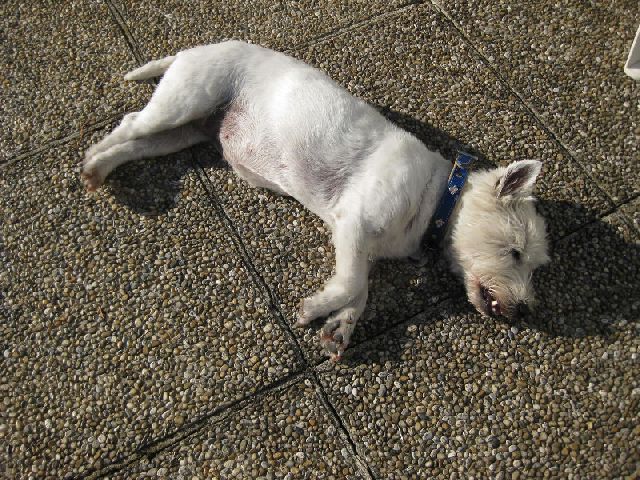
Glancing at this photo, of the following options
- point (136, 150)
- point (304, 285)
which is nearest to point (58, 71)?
point (136, 150)

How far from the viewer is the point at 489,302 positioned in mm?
4039

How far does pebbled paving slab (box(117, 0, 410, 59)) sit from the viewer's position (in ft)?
18.3

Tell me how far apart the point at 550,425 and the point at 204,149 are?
3286 mm

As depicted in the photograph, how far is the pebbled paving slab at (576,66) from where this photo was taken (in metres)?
4.86

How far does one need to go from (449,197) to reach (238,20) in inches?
116

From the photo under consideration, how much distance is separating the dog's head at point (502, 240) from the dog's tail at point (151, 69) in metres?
2.77

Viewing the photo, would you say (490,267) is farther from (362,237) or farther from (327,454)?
(327,454)

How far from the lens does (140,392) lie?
12.6 ft

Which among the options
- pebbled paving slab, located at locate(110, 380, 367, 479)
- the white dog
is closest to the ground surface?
pebbled paving slab, located at locate(110, 380, 367, 479)

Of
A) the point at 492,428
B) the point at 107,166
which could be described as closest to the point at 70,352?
the point at 107,166

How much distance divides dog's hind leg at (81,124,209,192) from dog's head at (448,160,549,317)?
228 cm

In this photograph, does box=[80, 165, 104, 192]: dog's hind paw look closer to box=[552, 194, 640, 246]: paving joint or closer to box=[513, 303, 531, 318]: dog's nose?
box=[513, 303, 531, 318]: dog's nose

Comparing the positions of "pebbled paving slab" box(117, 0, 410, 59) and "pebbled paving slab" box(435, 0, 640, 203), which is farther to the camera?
"pebbled paving slab" box(117, 0, 410, 59)

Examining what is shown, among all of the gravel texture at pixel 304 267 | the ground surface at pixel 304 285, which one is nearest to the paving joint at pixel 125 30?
the ground surface at pixel 304 285
